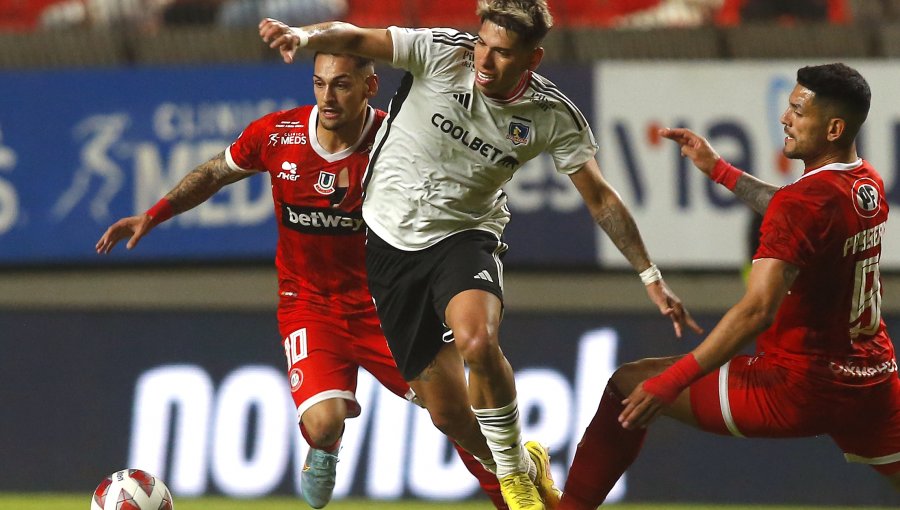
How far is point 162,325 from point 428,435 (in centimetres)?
208

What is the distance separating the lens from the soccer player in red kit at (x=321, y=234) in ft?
22.0

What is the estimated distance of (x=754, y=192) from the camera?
630 cm

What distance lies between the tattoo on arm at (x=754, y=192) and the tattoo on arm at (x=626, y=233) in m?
0.52

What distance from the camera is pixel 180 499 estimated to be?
9.57 m

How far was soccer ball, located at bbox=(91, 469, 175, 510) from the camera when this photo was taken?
21.8 ft

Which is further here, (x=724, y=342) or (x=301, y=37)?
(x=301, y=37)

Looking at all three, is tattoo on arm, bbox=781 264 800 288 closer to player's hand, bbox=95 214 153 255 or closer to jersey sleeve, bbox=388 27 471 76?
jersey sleeve, bbox=388 27 471 76

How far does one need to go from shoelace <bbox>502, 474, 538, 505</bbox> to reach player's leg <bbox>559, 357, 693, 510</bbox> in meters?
0.18

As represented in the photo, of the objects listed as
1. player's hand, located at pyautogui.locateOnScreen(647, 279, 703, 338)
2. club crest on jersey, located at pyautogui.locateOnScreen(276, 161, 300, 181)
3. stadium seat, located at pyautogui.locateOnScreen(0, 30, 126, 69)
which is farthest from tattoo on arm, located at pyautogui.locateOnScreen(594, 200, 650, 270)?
stadium seat, located at pyautogui.locateOnScreen(0, 30, 126, 69)

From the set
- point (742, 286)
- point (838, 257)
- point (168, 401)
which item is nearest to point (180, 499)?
point (168, 401)

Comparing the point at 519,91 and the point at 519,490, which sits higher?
the point at 519,91

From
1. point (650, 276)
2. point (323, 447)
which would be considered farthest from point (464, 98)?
point (323, 447)

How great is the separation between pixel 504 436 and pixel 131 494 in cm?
191

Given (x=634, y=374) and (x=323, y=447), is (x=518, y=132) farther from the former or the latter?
(x=323, y=447)
